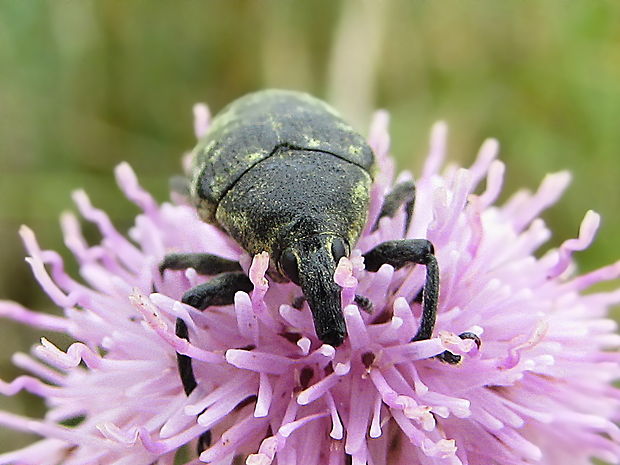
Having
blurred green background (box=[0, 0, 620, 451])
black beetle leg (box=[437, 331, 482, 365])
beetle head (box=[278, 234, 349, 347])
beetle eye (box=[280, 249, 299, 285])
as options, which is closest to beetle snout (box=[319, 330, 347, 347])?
beetle head (box=[278, 234, 349, 347])

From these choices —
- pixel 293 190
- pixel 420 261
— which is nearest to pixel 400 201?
pixel 420 261

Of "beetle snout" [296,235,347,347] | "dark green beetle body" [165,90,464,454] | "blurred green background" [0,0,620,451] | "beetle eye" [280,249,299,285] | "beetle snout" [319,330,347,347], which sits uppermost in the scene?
"blurred green background" [0,0,620,451]

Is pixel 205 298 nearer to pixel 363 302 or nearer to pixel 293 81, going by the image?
pixel 363 302

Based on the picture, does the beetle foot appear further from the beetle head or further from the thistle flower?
the beetle head

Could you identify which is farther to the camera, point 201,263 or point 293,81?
point 293,81

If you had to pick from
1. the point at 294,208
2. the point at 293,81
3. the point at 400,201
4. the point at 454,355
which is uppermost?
the point at 293,81

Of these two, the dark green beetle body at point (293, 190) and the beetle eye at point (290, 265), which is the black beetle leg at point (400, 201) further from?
the beetle eye at point (290, 265)

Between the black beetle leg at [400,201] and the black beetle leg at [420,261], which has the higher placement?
the black beetle leg at [400,201]

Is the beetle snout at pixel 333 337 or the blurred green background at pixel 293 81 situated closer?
the beetle snout at pixel 333 337

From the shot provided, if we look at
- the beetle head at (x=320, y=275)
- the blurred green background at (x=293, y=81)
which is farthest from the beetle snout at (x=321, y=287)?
the blurred green background at (x=293, y=81)
